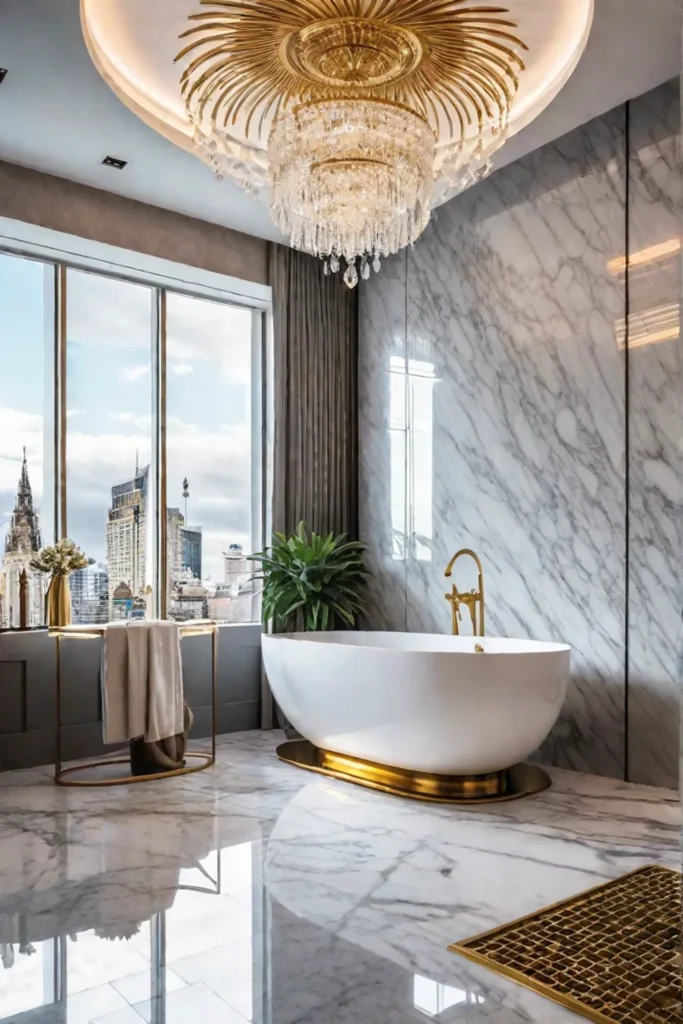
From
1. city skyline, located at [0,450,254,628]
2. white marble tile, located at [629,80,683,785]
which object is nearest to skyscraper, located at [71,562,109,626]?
city skyline, located at [0,450,254,628]

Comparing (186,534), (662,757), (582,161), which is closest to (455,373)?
(582,161)

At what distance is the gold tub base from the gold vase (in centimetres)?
131

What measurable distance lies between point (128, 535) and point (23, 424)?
847 mm

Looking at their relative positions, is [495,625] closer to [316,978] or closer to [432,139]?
[432,139]

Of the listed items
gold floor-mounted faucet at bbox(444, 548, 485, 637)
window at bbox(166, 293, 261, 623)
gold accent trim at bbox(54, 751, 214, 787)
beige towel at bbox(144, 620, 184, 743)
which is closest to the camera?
gold accent trim at bbox(54, 751, 214, 787)

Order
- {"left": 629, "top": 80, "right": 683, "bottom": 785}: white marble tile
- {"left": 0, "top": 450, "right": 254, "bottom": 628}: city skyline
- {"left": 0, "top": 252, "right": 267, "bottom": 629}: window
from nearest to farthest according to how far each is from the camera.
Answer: {"left": 629, "top": 80, "right": 683, "bottom": 785}: white marble tile
{"left": 0, "top": 450, "right": 254, "bottom": 628}: city skyline
{"left": 0, "top": 252, "right": 267, "bottom": 629}: window

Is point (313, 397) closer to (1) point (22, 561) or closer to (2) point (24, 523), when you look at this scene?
(2) point (24, 523)

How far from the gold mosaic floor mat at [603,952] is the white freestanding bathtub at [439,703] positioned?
96 cm

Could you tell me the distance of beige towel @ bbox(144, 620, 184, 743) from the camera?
3934 mm

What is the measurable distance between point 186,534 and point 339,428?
1165mm

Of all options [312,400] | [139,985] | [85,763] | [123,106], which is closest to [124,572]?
[85,763]

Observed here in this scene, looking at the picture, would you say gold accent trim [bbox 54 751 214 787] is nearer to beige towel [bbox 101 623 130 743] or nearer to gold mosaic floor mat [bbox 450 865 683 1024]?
beige towel [bbox 101 623 130 743]

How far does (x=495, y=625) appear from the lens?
447 cm

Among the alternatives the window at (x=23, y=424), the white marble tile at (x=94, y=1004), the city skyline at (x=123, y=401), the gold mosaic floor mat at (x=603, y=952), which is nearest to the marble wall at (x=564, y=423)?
the city skyline at (x=123, y=401)
